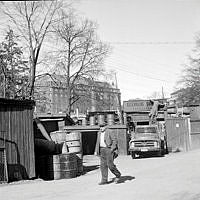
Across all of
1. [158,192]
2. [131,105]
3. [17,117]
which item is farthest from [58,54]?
[158,192]

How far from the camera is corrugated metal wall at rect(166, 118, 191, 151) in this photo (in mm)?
28344

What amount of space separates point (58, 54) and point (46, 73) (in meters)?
5.20

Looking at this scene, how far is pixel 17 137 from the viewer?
13461mm

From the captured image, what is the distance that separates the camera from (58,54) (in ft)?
127

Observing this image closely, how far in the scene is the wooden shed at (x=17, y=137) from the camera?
13.1 metres

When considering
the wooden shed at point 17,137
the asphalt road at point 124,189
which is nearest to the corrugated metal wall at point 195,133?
the asphalt road at point 124,189

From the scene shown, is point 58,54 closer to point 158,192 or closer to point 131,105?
point 131,105

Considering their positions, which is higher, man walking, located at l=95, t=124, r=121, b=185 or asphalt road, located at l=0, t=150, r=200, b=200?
man walking, located at l=95, t=124, r=121, b=185

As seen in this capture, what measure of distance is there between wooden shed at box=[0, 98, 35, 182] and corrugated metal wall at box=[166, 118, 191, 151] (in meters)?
16.3

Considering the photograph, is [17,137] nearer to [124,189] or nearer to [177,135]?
[124,189]

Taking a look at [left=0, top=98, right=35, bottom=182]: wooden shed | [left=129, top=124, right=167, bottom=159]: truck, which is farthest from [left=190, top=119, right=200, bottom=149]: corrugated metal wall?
[left=0, top=98, right=35, bottom=182]: wooden shed

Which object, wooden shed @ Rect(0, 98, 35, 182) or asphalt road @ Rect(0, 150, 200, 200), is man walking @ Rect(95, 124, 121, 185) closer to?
asphalt road @ Rect(0, 150, 200, 200)

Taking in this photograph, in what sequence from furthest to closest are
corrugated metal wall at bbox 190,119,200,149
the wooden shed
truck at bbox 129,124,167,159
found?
corrugated metal wall at bbox 190,119,200,149 < truck at bbox 129,124,167,159 < the wooden shed

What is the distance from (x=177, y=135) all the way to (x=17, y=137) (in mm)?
17748
